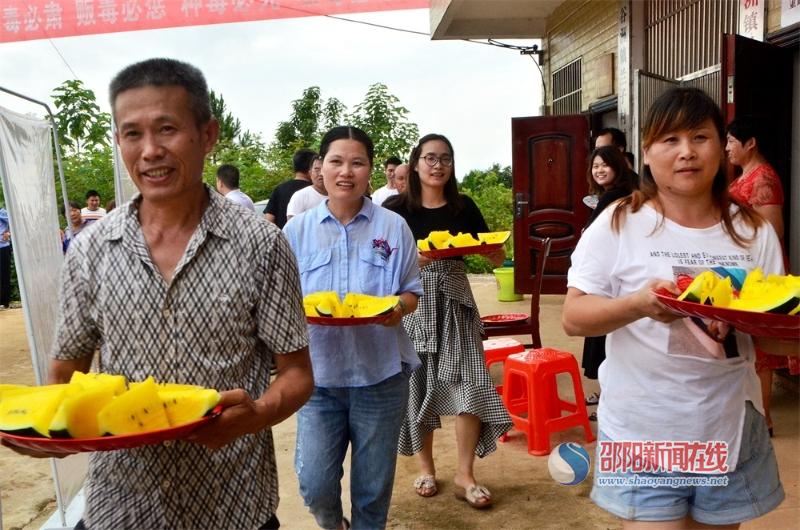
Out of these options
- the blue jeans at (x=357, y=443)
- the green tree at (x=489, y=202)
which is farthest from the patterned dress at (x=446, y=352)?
the green tree at (x=489, y=202)

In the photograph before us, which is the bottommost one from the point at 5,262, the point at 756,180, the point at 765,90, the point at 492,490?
the point at 492,490

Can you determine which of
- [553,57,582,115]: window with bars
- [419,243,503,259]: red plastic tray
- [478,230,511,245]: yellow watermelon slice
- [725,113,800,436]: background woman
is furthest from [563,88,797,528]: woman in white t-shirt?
[553,57,582,115]: window with bars

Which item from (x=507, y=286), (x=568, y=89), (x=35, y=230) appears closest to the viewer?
(x=35, y=230)

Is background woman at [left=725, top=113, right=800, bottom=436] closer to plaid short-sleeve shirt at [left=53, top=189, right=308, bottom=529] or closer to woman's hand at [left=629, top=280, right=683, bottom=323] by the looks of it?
woman's hand at [left=629, top=280, right=683, bottom=323]

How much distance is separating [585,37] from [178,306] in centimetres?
888

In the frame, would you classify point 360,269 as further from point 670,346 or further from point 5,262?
point 5,262

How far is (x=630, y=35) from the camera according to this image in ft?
25.1

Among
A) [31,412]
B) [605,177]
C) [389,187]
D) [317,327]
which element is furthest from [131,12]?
[31,412]

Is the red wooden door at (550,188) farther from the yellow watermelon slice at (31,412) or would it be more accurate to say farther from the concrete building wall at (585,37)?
the yellow watermelon slice at (31,412)

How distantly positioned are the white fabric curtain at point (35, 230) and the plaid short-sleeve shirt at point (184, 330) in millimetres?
1640

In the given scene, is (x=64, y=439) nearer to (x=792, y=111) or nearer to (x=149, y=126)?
(x=149, y=126)

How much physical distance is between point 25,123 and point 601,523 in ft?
10.3

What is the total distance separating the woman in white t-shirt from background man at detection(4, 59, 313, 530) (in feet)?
A: 2.72

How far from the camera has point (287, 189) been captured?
257 inches
